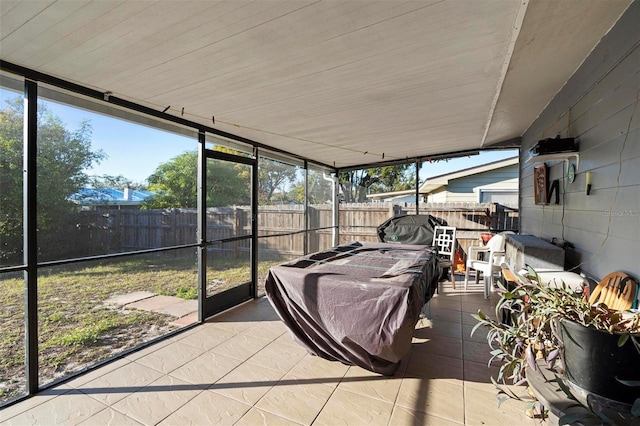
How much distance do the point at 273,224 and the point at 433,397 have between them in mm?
3562

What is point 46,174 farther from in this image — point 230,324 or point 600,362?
point 600,362

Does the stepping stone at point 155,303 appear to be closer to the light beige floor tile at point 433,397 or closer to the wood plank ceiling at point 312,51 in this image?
the wood plank ceiling at point 312,51

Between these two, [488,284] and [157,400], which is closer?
[157,400]

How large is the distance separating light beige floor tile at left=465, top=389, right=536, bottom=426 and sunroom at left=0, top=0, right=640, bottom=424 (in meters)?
0.02

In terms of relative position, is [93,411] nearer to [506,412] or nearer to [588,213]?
[506,412]

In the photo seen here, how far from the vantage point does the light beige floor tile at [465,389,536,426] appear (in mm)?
1854

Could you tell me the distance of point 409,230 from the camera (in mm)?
5199

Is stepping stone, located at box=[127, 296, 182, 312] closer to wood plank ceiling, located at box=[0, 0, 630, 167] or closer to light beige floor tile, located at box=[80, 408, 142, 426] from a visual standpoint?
light beige floor tile, located at box=[80, 408, 142, 426]

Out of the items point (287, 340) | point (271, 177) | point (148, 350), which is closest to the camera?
point (148, 350)

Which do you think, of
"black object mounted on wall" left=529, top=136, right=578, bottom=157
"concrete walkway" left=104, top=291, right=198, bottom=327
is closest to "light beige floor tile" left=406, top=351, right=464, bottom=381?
"black object mounted on wall" left=529, top=136, right=578, bottom=157

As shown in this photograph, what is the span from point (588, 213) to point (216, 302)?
12.3 feet

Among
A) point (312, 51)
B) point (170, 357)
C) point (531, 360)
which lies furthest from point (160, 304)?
point (531, 360)

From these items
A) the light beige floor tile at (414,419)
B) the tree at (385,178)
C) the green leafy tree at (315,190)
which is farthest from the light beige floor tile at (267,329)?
the tree at (385,178)

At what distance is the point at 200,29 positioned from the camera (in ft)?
5.29
